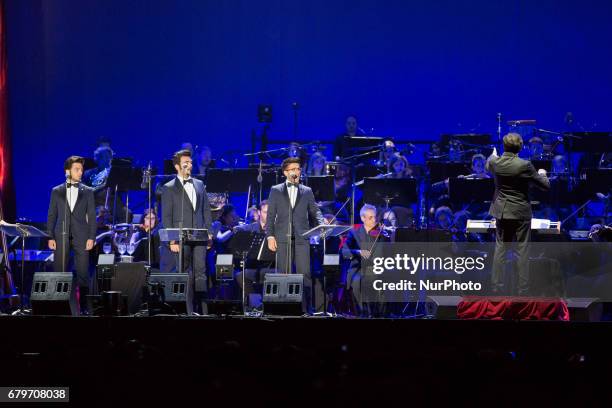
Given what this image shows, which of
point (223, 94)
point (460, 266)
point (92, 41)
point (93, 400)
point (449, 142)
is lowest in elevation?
point (93, 400)

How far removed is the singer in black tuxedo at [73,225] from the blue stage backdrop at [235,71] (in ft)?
15.0

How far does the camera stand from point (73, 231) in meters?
10.1

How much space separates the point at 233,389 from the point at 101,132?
1133 cm

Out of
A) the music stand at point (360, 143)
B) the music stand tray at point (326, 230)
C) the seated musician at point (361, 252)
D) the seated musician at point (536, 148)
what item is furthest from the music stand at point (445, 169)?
the music stand tray at point (326, 230)

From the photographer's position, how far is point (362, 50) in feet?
48.1

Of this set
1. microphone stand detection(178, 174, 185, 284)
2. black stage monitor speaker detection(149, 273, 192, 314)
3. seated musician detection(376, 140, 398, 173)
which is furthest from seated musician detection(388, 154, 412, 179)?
black stage monitor speaker detection(149, 273, 192, 314)

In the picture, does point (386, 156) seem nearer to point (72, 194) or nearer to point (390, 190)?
point (390, 190)

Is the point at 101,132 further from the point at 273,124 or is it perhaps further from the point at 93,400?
the point at 93,400

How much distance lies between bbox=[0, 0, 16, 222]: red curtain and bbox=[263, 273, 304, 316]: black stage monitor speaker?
19.9 feet

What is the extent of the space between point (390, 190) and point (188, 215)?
9.65ft

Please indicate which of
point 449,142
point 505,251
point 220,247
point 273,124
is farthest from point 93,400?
point 273,124

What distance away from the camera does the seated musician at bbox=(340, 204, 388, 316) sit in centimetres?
1038

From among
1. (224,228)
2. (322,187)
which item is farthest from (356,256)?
(224,228)

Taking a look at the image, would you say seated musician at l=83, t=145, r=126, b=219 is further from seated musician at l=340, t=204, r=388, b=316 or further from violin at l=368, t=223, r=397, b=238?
violin at l=368, t=223, r=397, b=238
